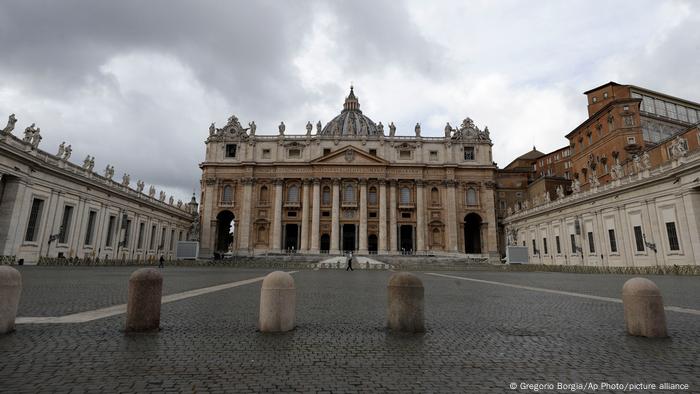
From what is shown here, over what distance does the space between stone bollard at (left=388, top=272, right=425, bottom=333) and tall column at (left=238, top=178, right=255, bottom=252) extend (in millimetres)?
50240

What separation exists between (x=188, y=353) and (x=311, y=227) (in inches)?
1981

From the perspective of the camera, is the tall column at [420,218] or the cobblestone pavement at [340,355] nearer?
Answer: the cobblestone pavement at [340,355]

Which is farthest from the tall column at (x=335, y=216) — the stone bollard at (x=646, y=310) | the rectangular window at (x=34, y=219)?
the stone bollard at (x=646, y=310)

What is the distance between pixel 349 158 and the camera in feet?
184

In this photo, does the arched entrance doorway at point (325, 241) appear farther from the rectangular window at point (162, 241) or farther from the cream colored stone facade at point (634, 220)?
the cream colored stone facade at point (634, 220)

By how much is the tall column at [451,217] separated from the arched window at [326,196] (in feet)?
56.8

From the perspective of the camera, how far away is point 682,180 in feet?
86.0

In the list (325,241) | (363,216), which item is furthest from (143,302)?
(325,241)

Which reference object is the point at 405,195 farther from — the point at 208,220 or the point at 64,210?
the point at 64,210

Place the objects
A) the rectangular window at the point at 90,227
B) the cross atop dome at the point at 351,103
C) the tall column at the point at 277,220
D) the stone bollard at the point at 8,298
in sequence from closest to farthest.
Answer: the stone bollard at the point at 8,298, the rectangular window at the point at 90,227, the tall column at the point at 277,220, the cross atop dome at the point at 351,103

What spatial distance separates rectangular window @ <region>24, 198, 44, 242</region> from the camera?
1120 inches

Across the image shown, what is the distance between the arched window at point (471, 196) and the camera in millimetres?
56938

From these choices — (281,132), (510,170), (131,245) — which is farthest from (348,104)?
(131,245)

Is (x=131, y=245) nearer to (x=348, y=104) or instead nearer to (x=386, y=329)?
(x=386, y=329)
